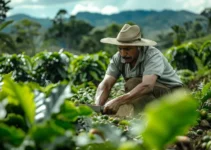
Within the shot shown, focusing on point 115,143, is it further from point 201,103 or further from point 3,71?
point 3,71

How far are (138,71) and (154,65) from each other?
14.4 inches

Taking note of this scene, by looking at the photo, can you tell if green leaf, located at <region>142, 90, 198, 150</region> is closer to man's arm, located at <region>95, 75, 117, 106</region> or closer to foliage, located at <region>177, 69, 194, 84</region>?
man's arm, located at <region>95, 75, 117, 106</region>

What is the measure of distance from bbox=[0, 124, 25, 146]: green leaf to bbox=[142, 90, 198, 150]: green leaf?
69cm

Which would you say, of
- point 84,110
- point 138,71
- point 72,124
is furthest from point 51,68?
point 84,110

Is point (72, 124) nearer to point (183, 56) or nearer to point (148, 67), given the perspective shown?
point (148, 67)

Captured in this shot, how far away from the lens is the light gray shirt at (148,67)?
5.65 meters

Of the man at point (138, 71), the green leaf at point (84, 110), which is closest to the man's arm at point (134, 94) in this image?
the man at point (138, 71)

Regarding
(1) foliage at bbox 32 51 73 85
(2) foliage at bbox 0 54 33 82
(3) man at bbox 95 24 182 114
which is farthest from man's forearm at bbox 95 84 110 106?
(2) foliage at bbox 0 54 33 82

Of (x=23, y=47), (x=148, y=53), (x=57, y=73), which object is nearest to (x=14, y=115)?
(x=148, y=53)

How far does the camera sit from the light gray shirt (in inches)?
223

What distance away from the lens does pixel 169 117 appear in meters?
1.87

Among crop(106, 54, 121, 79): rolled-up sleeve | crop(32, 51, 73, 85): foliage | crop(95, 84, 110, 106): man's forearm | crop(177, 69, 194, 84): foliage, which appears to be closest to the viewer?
crop(95, 84, 110, 106): man's forearm

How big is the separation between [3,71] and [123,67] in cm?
455

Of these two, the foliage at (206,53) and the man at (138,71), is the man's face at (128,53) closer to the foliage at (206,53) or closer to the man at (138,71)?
the man at (138,71)
